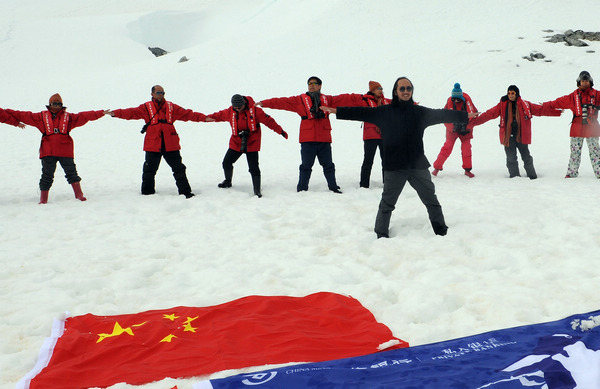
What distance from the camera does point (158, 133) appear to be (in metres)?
8.96

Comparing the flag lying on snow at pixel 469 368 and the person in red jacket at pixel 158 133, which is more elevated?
the person in red jacket at pixel 158 133

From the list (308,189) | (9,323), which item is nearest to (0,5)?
(308,189)

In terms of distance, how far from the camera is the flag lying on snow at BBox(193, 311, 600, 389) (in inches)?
116

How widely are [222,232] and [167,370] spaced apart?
3.79m

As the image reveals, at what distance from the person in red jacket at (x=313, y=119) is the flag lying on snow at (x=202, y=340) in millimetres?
4805

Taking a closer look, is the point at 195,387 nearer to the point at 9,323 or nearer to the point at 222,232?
the point at 9,323

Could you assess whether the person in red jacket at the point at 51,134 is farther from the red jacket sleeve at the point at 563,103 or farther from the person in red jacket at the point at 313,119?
the red jacket sleeve at the point at 563,103

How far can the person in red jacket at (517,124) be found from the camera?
9.81m

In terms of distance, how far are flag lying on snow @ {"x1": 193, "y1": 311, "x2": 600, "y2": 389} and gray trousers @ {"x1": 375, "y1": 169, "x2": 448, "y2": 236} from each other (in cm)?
302

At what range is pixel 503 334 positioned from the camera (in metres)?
3.74

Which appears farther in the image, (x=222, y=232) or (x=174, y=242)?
(x=222, y=232)

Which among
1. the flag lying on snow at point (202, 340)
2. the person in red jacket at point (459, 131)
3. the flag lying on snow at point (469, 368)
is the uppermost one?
the person in red jacket at point (459, 131)

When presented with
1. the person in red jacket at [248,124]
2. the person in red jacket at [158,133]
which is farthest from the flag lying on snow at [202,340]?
the person in red jacket at [158,133]

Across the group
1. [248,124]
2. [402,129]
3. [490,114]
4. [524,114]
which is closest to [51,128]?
[248,124]
